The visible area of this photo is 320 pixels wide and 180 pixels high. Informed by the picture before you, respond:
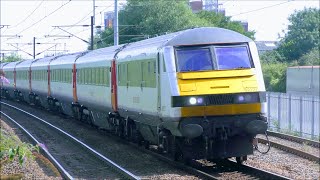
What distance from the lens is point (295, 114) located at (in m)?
24.0

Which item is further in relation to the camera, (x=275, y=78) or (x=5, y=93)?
(x=5, y=93)

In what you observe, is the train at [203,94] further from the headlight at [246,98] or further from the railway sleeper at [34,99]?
the railway sleeper at [34,99]

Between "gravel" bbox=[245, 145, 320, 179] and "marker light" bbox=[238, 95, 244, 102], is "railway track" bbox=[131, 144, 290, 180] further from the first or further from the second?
"marker light" bbox=[238, 95, 244, 102]

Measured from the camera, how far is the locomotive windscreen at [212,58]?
43.5ft

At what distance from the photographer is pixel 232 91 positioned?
42.7ft

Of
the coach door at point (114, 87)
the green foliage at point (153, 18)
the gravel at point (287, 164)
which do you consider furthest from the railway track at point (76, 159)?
the green foliage at point (153, 18)

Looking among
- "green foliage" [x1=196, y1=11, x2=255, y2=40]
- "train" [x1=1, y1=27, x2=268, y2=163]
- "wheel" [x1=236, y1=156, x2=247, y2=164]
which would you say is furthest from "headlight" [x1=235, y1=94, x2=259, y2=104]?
"green foliage" [x1=196, y1=11, x2=255, y2=40]

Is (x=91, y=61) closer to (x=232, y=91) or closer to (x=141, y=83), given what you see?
(x=141, y=83)

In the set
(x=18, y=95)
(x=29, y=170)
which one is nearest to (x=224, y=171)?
(x=29, y=170)

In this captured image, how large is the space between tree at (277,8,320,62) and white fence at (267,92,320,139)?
49.0 metres

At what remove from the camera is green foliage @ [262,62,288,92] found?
46594 millimetres

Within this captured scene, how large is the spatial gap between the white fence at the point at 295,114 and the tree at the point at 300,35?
48956mm

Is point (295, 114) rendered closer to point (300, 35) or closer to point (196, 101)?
point (196, 101)

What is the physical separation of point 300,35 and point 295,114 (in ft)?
186
